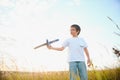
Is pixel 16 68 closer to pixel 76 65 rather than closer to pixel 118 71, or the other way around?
pixel 76 65

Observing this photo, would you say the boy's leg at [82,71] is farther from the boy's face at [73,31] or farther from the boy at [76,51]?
the boy's face at [73,31]

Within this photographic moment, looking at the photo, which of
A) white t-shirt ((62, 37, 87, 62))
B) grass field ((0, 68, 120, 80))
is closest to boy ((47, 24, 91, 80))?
white t-shirt ((62, 37, 87, 62))

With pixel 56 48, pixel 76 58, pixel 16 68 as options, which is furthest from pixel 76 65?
pixel 16 68

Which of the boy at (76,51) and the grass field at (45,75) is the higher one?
the boy at (76,51)

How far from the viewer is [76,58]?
2.89 meters

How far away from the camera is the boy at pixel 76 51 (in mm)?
2812

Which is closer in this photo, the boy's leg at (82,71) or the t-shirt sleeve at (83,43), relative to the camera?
the boy's leg at (82,71)

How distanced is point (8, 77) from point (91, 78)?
1158 millimetres

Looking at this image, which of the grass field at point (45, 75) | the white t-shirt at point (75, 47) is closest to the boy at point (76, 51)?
the white t-shirt at point (75, 47)

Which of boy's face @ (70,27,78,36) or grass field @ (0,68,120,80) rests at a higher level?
boy's face @ (70,27,78,36)

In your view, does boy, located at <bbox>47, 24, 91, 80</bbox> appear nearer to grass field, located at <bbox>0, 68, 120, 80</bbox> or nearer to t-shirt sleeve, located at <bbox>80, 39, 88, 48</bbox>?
t-shirt sleeve, located at <bbox>80, 39, 88, 48</bbox>

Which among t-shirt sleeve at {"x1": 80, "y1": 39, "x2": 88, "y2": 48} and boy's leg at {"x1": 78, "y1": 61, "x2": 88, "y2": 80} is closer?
boy's leg at {"x1": 78, "y1": 61, "x2": 88, "y2": 80}

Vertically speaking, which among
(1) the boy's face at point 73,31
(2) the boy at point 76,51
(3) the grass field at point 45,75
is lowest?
(3) the grass field at point 45,75

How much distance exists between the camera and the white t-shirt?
2900 mm
